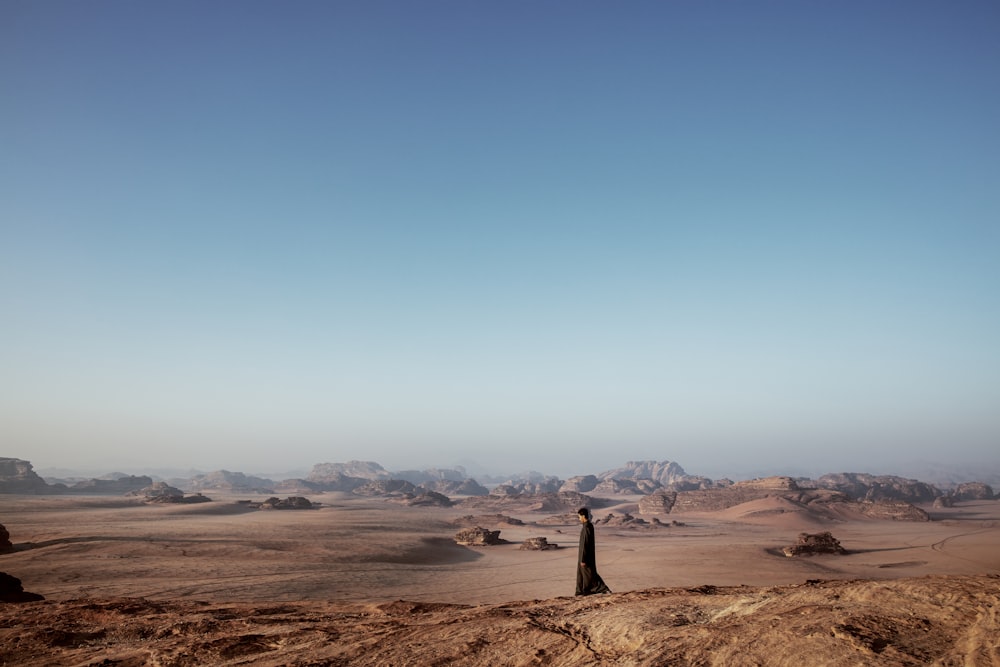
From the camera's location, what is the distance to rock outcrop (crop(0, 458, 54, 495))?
7569 centimetres

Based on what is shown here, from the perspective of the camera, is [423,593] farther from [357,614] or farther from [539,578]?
[357,614]

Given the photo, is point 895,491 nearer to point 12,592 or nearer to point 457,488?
point 457,488

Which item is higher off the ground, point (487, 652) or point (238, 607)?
point (487, 652)

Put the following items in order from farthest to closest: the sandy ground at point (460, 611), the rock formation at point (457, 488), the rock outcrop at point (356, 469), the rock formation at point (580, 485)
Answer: the rock outcrop at point (356, 469), the rock formation at point (457, 488), the rock formation at point (580, 485), the sandy ground at point (460, 611)

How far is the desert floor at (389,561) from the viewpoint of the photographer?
1709cm

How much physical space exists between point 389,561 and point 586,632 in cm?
2102

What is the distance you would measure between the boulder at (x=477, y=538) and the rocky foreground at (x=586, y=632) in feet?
86.6

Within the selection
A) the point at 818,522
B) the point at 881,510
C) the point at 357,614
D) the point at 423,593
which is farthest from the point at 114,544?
the point at 881,510

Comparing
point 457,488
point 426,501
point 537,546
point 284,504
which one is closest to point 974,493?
point 426,501

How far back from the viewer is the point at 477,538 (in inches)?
1390

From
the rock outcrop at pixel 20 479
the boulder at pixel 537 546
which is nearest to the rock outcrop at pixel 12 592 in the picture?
the boulder at pixel 537 546

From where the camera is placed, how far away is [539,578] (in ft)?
71.0

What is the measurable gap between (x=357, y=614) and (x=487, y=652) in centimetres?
430

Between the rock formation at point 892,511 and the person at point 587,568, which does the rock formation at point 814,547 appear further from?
the rock formation at point 892,511
